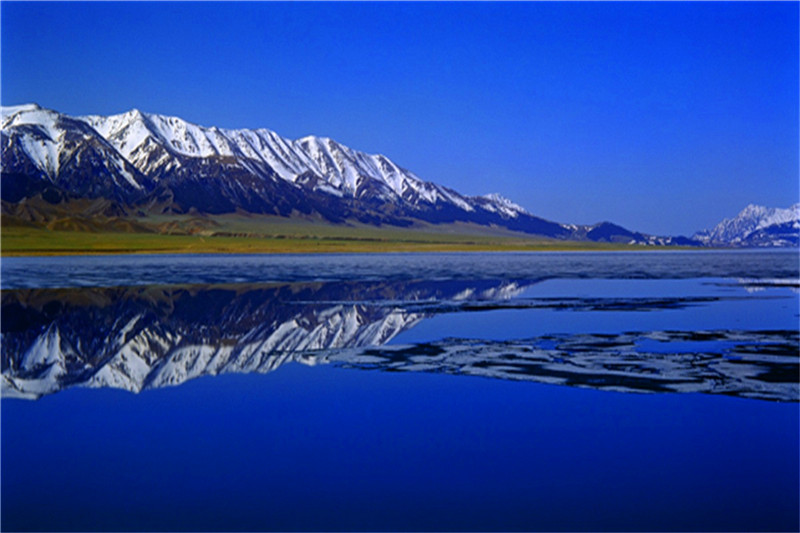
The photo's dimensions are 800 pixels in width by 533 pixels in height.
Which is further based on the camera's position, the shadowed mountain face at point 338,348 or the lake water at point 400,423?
the shadowed mountain face at point 338,348

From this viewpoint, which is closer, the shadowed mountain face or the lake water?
the lake water

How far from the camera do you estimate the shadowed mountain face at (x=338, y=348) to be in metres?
16.0

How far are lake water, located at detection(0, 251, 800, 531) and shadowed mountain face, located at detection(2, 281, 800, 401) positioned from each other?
4.0 inches

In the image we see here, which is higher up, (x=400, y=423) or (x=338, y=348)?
(x=338, y=348)

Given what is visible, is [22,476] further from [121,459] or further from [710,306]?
[710,306]

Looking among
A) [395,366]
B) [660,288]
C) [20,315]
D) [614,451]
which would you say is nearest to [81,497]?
[614,451]

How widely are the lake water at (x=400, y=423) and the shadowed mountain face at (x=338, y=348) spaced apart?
0.10 meters

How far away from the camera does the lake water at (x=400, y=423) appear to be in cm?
870

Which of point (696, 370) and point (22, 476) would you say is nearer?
point (22, 476)

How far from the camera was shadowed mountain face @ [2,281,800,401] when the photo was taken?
1602 centimetres

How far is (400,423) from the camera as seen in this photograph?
40.5 ft

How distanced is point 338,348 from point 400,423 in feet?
26.2

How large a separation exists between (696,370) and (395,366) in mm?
6297

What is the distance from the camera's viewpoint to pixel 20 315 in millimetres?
27531
